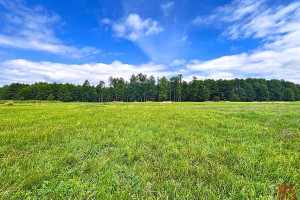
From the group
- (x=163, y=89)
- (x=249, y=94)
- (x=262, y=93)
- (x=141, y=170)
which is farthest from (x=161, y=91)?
(x=141, y=170)

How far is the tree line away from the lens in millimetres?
74375

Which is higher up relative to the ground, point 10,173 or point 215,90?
point 215,90

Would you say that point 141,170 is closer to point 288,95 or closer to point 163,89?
point 163,89

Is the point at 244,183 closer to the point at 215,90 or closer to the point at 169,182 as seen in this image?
the point at 169,182

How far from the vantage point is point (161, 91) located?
2958 inches

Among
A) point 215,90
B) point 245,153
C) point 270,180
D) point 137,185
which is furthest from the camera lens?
point 215,90

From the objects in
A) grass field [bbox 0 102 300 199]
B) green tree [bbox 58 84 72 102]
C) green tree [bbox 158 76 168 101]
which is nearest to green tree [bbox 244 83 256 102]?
green tree [bbox 158 76 168 101]

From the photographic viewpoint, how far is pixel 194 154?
10.9 ft

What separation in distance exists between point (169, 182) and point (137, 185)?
1.97 feet

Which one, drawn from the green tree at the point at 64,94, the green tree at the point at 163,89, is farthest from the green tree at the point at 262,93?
the green tree at the point at 64,94

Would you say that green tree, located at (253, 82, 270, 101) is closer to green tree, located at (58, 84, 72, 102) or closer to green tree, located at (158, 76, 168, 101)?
green tree, located at (158, 76, 168, 101)

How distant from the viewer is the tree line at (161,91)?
2928 inches

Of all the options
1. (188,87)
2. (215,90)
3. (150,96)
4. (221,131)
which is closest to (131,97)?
(150,96)

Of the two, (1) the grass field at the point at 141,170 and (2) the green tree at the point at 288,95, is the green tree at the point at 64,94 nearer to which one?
(1) the grass field at the point at 141,170
